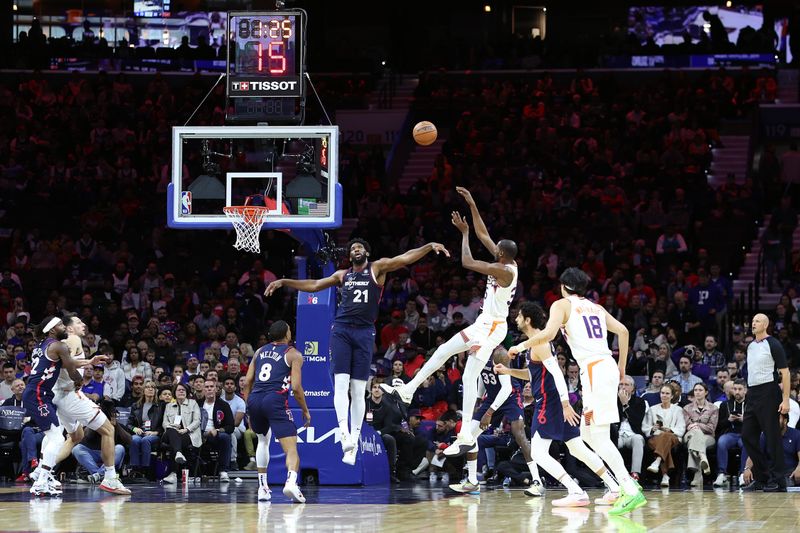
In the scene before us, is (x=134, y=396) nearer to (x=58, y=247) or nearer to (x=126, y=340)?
(x=126, y=340)

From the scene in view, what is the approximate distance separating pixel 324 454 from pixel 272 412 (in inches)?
99.2

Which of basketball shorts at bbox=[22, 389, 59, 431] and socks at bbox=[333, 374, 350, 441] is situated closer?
socks at bbox=[333, 374, 350, 441]

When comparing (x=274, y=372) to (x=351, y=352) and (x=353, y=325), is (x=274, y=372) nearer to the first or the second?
(x=351, y=352)

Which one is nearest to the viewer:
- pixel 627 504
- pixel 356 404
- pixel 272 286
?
pixel 627 504

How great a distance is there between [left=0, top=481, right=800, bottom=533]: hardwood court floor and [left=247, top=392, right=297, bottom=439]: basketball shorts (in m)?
0.79

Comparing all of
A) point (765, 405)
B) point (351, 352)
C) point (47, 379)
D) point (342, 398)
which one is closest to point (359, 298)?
point (351, 352)

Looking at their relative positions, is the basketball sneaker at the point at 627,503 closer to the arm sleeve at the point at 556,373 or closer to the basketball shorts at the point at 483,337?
the arm sleeve at the point at 556,373

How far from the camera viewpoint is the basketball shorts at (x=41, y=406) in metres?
14.4

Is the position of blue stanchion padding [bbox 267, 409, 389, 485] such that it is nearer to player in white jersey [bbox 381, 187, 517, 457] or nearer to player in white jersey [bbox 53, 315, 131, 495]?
player in white jersey [bbox 381, 187, 517, 457]

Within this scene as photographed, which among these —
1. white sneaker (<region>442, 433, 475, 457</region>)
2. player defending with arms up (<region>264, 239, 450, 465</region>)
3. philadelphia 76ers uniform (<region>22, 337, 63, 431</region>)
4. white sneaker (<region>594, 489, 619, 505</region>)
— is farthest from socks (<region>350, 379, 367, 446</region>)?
philadelphia 76ers uniform (<region>22, 337, 63, 431</region>)

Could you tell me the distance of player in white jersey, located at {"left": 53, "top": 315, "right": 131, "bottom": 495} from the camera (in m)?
14.5

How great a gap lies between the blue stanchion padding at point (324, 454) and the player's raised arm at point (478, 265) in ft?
10.4

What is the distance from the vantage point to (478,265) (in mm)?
13172

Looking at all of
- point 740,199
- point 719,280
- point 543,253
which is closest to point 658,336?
point 719,280
